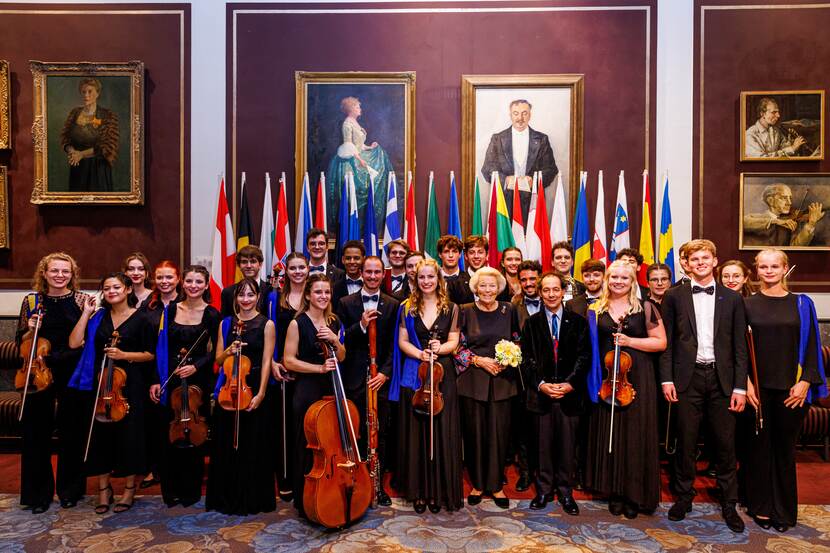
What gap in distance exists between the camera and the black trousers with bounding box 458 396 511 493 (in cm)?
395

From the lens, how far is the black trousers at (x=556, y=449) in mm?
3922

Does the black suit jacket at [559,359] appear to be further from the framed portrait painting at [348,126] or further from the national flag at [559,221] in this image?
the framed portrait painting at [348,126]

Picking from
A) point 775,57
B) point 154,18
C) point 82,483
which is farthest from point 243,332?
point 775,57

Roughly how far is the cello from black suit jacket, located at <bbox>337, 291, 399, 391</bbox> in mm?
1375

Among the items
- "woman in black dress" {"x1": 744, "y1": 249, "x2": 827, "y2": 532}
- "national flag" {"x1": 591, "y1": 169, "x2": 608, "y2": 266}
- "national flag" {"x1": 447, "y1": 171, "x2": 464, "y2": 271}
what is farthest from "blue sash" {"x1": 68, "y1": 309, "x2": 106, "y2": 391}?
"national flag" {"x1": 591, "y1": 169, "x2": 608, "y2": 266}

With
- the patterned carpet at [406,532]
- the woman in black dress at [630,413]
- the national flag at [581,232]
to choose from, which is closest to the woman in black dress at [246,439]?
the patterned carpet at [406,532]

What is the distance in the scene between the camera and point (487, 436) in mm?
3982

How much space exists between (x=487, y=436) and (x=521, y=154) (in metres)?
3.29

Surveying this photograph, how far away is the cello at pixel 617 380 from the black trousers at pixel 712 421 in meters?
0.35

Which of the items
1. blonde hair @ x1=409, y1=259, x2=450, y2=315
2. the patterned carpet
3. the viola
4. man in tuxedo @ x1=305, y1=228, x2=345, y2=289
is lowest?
the patterned carpet

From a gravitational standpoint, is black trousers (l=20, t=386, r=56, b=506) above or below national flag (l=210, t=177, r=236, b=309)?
below

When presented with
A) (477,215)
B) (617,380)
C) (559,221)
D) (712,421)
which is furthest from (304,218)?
(712,421)

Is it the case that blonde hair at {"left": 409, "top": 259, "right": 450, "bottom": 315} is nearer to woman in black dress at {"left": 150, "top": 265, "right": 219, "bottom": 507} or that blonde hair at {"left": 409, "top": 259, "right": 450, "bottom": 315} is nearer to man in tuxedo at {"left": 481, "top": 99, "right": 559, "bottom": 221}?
woman in black dress at {"left": 150, "top": 265, "right": 219, "bottom": 507}

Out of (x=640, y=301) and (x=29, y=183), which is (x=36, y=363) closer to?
(x=29, y=183)
